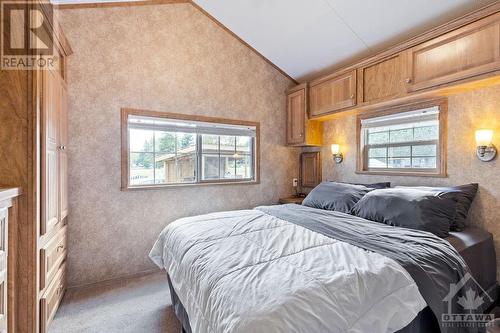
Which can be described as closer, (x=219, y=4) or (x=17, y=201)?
(x=17, y=201)

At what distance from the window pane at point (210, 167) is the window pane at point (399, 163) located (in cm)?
222

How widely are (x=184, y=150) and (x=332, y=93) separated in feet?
6.87

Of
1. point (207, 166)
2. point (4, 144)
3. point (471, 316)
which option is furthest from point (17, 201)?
point (471, 316)

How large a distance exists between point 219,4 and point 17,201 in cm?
287

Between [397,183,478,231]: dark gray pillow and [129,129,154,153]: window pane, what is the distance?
10.1 feet

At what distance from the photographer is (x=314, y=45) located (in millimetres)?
3104

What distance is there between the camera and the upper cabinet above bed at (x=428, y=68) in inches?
73.5

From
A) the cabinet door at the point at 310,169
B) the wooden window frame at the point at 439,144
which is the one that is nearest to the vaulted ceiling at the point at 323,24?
the wooden window frame at the point at 439,144

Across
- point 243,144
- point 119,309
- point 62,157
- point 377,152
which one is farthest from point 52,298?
point 377,152

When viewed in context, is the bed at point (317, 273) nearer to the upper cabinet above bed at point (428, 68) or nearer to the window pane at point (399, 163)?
the window pane at point (399, 163)

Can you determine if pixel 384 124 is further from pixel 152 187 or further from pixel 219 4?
pixel 152 187

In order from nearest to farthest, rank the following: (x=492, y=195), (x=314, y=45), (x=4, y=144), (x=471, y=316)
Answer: (x=4, y=144), (x=471, y=316), (x=492, y=195), (x=314, y=45)

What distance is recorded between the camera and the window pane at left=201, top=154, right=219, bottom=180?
3348mm

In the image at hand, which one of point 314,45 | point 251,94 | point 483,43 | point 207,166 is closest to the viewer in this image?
point 483,43
